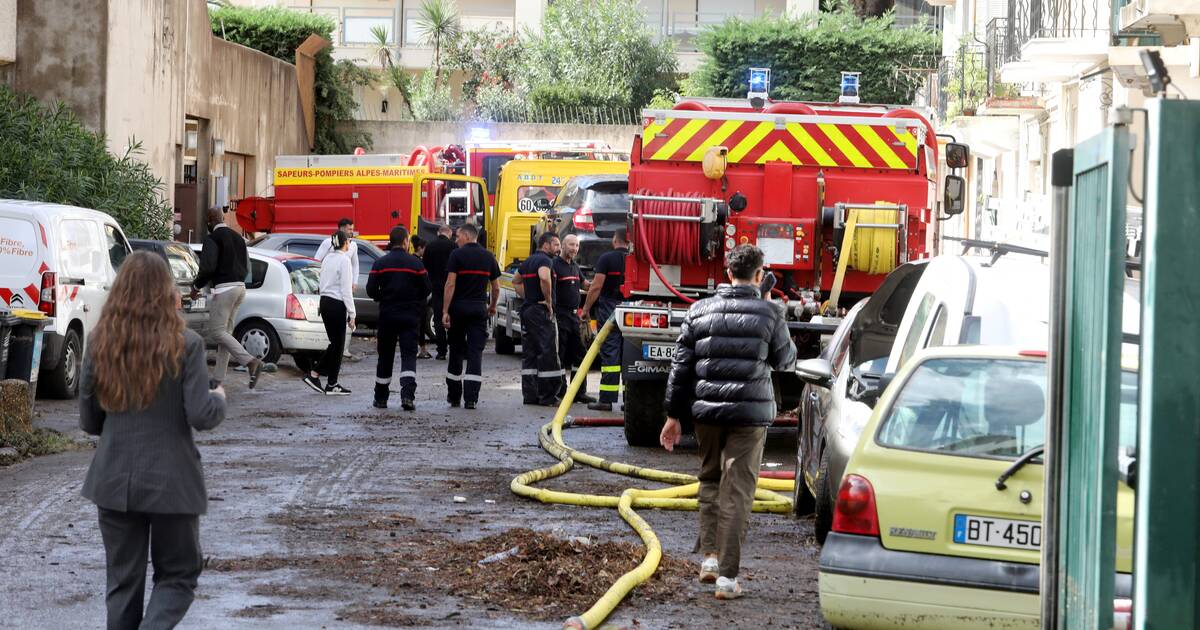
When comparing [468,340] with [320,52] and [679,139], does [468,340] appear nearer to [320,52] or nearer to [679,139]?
[679,139]

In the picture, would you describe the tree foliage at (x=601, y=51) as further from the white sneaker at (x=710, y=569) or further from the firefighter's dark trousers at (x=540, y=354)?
the white sneaker at (x=710, y=569)

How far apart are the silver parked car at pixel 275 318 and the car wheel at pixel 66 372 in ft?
11.5

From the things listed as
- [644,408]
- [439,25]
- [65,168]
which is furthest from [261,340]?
[439,25]

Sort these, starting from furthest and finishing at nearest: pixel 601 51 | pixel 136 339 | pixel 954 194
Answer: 1. pixel 601 51
2. pixel 954 194
3. pixel 136 339

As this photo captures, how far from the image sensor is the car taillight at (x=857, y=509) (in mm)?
6414

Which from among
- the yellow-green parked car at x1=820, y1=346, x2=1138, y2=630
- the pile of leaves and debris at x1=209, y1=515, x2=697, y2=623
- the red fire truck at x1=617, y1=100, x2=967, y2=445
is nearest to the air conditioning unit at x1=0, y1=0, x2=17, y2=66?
the red fire truck at x1=617, y1=100, x2=967, y2=445

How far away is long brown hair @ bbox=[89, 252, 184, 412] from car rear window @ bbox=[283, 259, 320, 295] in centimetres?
1451

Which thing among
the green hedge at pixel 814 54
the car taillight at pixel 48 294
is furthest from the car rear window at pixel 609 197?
the green hedge at pixel 814 54

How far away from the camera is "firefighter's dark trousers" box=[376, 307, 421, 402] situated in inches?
643

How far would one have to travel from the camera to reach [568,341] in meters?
18.3

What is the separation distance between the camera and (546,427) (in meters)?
14.2

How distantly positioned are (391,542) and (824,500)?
2.29m

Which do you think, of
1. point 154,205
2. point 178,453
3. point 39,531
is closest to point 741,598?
point 178,453

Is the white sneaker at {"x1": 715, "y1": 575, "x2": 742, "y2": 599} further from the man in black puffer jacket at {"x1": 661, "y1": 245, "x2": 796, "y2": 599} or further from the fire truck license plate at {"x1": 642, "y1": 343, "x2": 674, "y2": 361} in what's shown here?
the fire truck license plate at {"x1": 642, "y1": 343, "x2": 674, "y2": 361}
